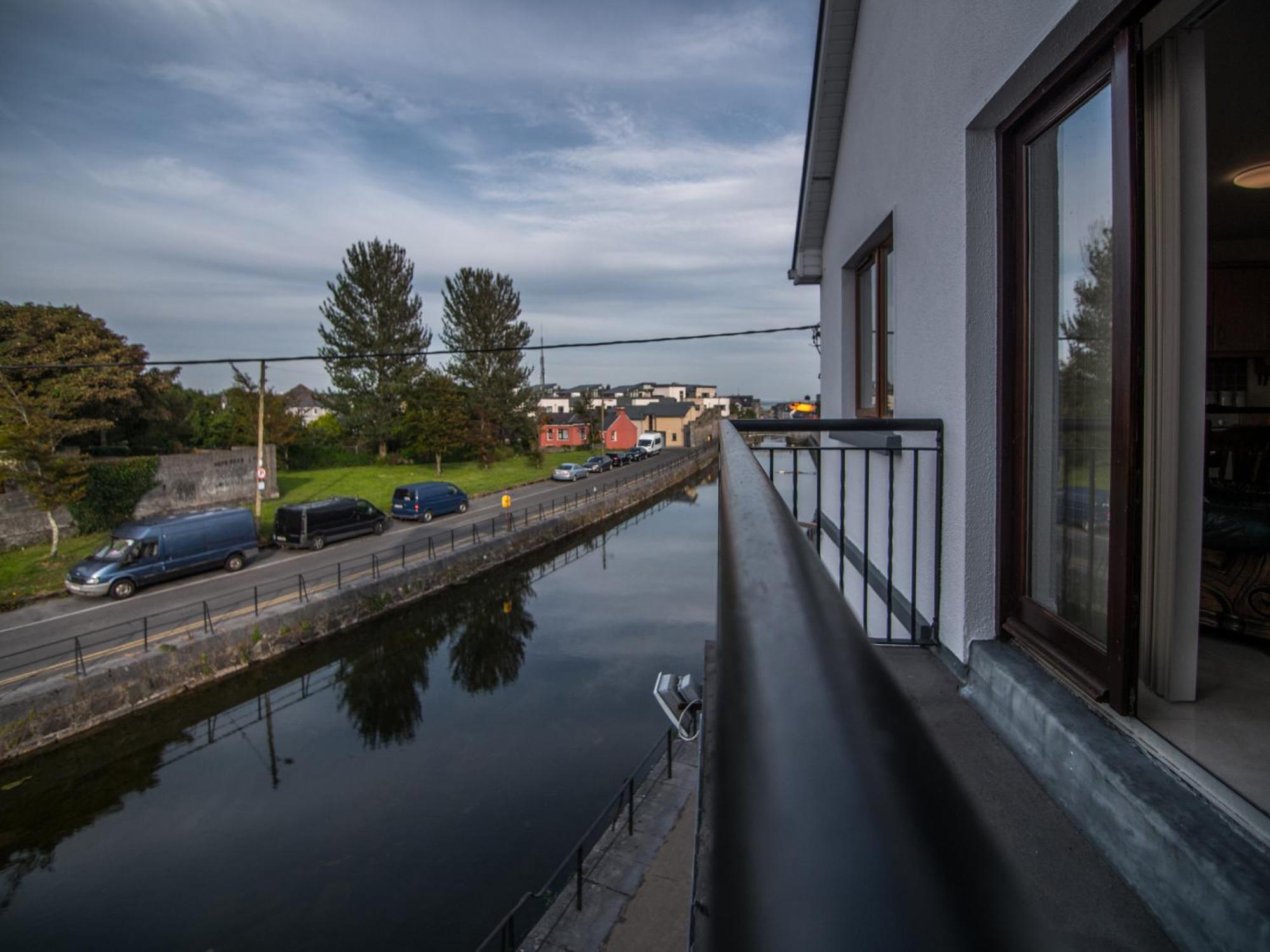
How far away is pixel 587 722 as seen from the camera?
10.9m

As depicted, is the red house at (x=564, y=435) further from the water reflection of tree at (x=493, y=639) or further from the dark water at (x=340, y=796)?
the dark water at (x=340, y=796)

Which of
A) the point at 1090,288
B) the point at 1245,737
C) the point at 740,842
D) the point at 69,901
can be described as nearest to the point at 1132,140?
the point at 1090,288

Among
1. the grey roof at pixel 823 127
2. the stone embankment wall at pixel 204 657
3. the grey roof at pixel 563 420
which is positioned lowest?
the stone embankment wall at pixel 204 657

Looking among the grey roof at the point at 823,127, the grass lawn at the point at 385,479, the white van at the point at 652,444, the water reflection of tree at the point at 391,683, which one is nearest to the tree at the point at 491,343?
the grass lawn at the point at 385,479

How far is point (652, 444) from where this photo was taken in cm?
5297

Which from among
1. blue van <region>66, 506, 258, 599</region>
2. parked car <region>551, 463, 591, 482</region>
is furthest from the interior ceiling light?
parked car <region>551, 463, 591, 482</region>

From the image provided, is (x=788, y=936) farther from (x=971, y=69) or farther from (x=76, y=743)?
(x=76, y=743)

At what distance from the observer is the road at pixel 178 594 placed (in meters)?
11.0

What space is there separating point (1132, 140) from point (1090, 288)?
0.37m

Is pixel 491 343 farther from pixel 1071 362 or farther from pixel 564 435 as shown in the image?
pixel 1071 362

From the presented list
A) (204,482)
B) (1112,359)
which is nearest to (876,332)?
(1112,359)

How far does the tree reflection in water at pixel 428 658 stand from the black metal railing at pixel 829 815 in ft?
36.5

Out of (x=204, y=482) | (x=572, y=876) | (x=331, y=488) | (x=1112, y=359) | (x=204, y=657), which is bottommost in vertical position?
(x=572, y=876)

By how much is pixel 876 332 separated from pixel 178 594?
46.9 feet
